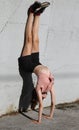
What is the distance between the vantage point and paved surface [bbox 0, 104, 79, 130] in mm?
6853

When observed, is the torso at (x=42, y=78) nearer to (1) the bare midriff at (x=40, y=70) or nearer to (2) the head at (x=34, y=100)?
(1) the bare midriff at (x=40, y=70)

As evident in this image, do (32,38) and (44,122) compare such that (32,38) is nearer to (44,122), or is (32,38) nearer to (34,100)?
(34,100)

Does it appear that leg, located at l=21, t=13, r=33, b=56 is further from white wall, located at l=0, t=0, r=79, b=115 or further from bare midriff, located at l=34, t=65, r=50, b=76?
bare midriff, located at l=34, t=65, r=50, b=76

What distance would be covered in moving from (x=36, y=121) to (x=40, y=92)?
1.59ft

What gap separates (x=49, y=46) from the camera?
25.4 feet

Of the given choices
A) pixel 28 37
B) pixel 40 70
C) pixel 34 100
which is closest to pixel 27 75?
pixel 40 70

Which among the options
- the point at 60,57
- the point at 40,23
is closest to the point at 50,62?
the point at 60,57

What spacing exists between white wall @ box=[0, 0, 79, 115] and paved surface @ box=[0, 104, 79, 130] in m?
0.22

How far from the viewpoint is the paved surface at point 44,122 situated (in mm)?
6853

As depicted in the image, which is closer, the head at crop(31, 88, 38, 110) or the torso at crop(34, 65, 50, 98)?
the torso at crop(34, 65, 50, 98)

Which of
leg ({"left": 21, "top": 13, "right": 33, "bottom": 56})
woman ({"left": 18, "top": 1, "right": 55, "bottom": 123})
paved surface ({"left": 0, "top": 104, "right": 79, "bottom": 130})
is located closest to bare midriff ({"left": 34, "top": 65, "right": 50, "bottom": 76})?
woman ({"left": 18, "top": 1, "right": 55, "bottom": 123})

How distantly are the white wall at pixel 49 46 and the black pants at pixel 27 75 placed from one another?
0.10 metres

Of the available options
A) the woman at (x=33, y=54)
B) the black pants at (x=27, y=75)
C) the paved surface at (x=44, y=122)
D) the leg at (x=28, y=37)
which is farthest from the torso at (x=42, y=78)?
the paved surface at (x=44, y=122)

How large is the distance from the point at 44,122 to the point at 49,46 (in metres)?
1.39
